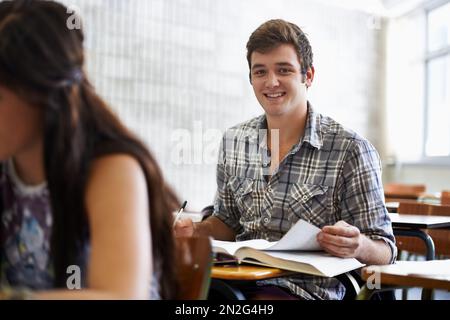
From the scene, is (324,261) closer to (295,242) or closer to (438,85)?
(295,242)

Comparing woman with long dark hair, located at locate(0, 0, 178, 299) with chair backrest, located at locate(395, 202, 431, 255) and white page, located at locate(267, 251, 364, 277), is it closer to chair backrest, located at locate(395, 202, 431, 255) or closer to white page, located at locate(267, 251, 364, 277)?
white page, located at locate(267, 251, 364, 277)

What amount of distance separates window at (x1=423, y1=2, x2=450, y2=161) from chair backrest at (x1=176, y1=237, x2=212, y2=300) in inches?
180

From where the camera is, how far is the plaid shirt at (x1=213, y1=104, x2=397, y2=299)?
1299mm

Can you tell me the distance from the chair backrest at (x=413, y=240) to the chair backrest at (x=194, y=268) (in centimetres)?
190

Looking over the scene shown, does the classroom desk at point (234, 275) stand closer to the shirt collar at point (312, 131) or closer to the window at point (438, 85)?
the shirt collar at point (312, 131)

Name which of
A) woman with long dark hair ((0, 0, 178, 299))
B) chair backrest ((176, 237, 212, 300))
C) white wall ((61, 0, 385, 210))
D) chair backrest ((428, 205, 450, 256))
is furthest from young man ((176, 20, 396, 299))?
chair backrest ((428, 205, 450, 256))

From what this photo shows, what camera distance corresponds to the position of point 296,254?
3.63 ft

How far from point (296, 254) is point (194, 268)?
0.39m

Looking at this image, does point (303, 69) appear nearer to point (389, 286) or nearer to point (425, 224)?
point (389, 286)

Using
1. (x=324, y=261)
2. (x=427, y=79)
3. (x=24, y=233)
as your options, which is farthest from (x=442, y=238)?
(x=427, y=79)

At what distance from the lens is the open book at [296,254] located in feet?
3.42

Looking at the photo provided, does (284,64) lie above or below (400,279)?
above
